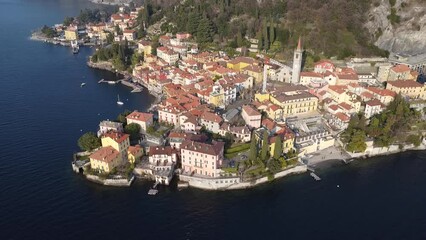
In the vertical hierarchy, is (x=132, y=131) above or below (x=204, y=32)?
below

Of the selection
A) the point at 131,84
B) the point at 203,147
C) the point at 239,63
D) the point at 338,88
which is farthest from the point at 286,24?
the point at 203,147

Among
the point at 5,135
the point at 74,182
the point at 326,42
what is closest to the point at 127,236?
the point at 74,182

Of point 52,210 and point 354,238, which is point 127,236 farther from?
point 354,238

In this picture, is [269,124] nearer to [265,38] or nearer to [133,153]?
[133,153]

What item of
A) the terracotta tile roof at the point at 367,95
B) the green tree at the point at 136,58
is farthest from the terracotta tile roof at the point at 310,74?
the green tree at the point at 136,58

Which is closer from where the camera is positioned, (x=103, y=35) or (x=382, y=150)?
(x=382, y=150)

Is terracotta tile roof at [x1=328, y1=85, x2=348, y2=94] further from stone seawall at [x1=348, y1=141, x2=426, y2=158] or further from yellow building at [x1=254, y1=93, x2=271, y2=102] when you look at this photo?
stone seawall at [x1=348, y1=141, x2=426, y2=158]

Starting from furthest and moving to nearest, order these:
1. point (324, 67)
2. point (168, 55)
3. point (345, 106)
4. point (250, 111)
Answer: point (168, 55) → point (324, 67) → point (345, 106) → point (250, 111)
